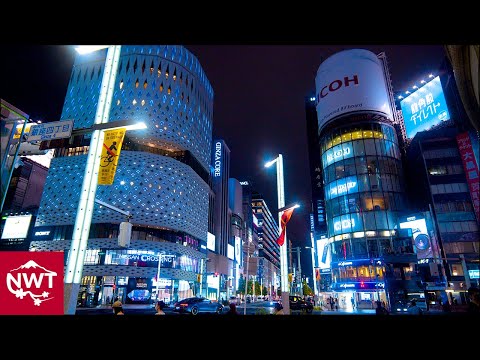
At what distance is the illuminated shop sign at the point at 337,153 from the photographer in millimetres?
62344

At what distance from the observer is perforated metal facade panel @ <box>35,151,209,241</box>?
211 feet

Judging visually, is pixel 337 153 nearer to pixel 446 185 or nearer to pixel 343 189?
pixel 343 189

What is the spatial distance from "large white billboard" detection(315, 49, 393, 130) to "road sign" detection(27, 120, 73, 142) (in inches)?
2423

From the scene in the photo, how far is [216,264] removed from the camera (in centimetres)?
9400

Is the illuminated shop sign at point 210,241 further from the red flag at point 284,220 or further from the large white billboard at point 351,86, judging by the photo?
the red flag at point 284,220

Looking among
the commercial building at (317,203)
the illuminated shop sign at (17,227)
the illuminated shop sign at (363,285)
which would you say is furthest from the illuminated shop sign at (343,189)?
the illuminated shop sign at (17,227)

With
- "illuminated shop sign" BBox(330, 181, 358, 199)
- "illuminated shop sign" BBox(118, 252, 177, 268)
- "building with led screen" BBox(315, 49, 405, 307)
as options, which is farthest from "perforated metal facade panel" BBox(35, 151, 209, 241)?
"illuminated shop sign" BBox(330, 181, 358, 199)

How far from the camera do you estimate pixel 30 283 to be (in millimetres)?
6184

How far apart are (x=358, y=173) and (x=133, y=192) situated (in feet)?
153

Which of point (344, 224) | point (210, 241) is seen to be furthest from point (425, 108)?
point (210, 241)

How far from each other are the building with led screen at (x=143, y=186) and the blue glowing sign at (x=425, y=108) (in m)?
52.8
